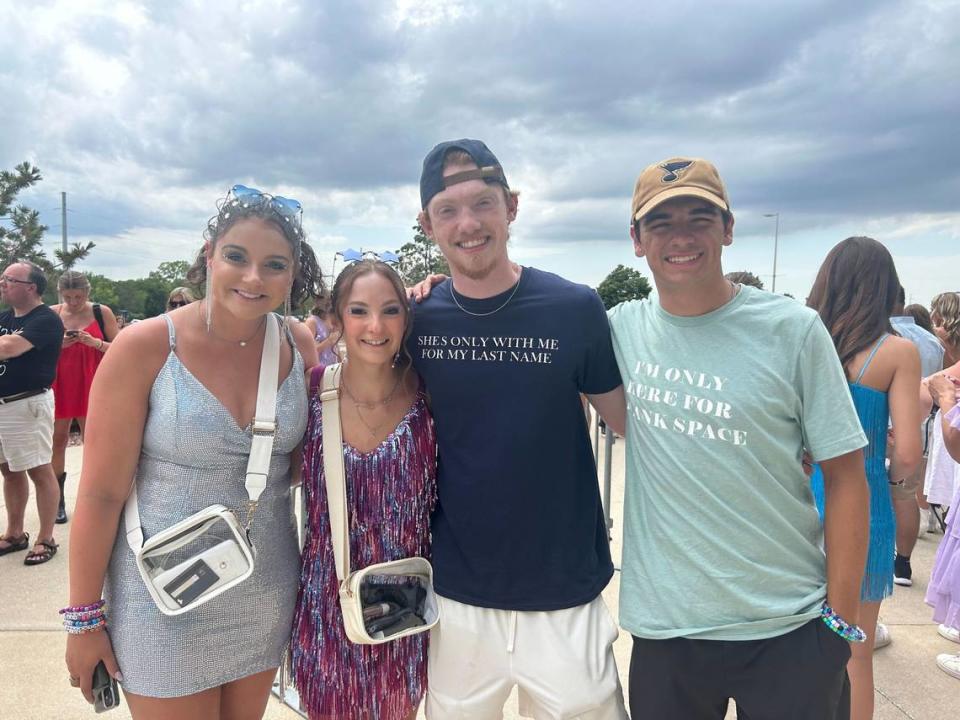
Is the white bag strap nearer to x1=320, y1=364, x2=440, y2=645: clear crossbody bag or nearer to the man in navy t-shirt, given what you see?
x1=320, y1=364, x2=440, y2=645: clear crossbody bag

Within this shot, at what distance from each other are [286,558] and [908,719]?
303 cm

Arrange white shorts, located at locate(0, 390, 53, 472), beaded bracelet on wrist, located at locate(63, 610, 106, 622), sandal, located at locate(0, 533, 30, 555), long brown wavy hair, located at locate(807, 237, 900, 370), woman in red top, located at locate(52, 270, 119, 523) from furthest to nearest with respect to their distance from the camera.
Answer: woman in red top, located at locate(52, 270, 119, 523) → sandal, located at locate(0, 533, 30, 555) → white shorts, located at locate(0, 390, 53, 472) → long brown wavy hair, located at locate(807, 237, 900, 370) → beaded bracelet on wrist, located at locate(63, 610, 106, 622)

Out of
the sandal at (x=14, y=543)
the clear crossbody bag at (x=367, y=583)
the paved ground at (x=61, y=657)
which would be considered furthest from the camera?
the sandal at (x=14, y=543)

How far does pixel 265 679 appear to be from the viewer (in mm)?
2062

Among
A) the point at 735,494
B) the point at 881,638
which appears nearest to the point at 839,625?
the point at 735,494

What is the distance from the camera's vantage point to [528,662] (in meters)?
2.03

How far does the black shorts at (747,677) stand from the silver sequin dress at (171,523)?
4.15 ft

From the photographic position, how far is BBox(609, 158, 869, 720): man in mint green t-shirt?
170 cm

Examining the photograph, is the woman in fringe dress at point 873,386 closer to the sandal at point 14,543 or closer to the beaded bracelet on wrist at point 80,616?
the beaded bracelet on wrist at point 80,616

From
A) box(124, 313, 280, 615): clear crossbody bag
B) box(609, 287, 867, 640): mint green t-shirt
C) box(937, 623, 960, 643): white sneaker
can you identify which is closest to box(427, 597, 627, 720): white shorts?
box(609, 287, 867, 640): mint green t-shirt

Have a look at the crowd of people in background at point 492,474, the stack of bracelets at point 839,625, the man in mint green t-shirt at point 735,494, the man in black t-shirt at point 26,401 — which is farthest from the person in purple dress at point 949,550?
the man in black t-shirt at point 26,401

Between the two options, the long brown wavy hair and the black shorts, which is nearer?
the black shorts

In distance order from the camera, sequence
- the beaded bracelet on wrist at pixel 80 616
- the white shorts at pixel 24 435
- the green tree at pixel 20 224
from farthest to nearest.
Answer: the green tree at pixel 20 224 → the white shorts at pixel 24 435 → the beaded bracelet on wrist at pixel 80 616

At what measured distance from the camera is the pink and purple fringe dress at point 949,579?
3.24 meters
